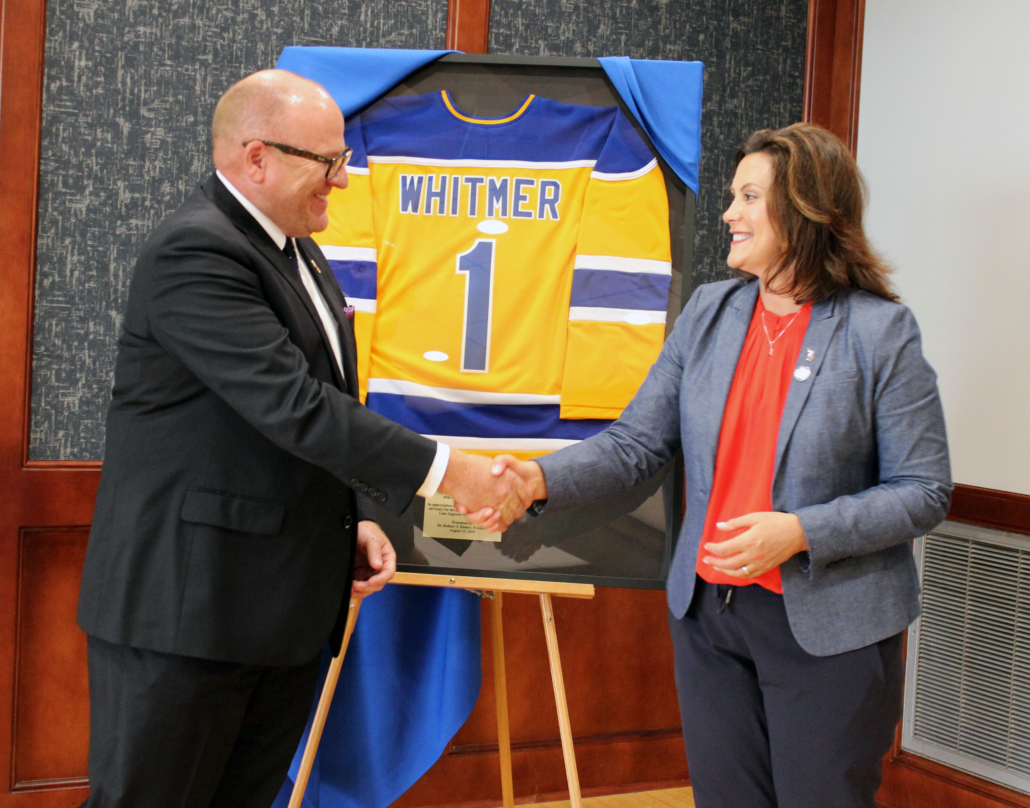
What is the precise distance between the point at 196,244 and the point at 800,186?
1.02 m

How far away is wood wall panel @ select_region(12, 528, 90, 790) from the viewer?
2.42m

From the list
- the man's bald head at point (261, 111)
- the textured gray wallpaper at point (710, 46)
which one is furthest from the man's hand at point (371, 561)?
the textured gray wallpaper at point (710, 46)

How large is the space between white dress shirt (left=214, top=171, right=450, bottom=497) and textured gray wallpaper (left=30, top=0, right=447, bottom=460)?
1119 millimetres

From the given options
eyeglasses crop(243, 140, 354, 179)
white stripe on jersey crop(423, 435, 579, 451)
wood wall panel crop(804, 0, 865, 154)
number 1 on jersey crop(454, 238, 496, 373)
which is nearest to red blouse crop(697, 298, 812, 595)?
white stripe on jersey crop(423, 435, 579, 451)

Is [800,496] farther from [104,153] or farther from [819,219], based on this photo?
[104,153]

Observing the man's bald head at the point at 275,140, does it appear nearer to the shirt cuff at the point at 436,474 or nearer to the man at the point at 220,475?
the man at the point at 220,475

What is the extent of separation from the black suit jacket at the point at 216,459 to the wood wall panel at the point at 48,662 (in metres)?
1.22

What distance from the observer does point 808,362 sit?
4.69ft

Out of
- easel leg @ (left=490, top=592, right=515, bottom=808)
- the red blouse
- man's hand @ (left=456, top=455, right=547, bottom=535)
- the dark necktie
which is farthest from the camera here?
easel leg @ (left=490, top=592, right=515, bottom=808)

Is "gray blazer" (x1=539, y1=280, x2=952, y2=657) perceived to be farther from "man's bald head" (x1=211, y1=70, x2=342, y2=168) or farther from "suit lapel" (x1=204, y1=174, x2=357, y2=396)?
"man's bald head" (x1=211, y1=70, x2=342, y2=168)

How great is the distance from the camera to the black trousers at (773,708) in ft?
4.39

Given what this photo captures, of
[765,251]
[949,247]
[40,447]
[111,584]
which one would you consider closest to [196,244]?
[111,584]

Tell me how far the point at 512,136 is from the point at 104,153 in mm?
1250

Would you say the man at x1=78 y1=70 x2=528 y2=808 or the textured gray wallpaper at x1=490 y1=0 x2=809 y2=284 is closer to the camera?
the man at x1=78 y1=70 x2=528 y2=808
